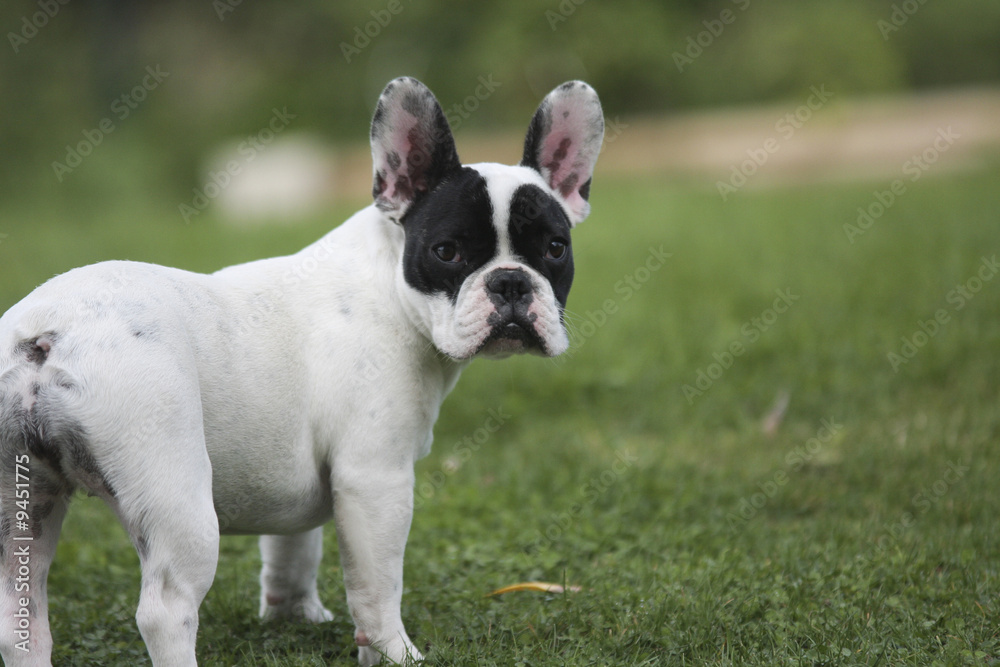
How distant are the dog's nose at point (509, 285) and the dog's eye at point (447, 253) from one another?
0.14 m

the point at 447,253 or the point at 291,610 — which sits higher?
the point at 447,253

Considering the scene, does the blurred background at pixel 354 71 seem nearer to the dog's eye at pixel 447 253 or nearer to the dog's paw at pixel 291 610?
the dog's paw at pixel 291 610

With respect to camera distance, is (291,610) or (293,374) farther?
(291,610)

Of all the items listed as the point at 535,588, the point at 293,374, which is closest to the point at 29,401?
the point at 293,374

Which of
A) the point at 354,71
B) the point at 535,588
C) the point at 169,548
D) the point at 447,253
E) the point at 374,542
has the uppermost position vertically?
the point at 447,253

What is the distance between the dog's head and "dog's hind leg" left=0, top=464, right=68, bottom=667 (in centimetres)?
134

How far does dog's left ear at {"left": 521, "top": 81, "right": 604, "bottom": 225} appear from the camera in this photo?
3.84 m

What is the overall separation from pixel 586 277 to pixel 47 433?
701cm

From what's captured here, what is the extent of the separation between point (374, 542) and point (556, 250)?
1239mm

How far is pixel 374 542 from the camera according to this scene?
336cm

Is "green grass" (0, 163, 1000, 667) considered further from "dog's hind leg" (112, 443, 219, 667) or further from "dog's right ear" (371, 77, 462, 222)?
"dog's right ear" (371, 77, 462, 222)

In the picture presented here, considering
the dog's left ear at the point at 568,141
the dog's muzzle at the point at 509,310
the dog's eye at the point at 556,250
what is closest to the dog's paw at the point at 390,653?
the dog's muzzle at the point at 509,310

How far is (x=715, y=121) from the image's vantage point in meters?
17.4

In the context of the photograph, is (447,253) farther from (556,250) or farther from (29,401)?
(29,401)
